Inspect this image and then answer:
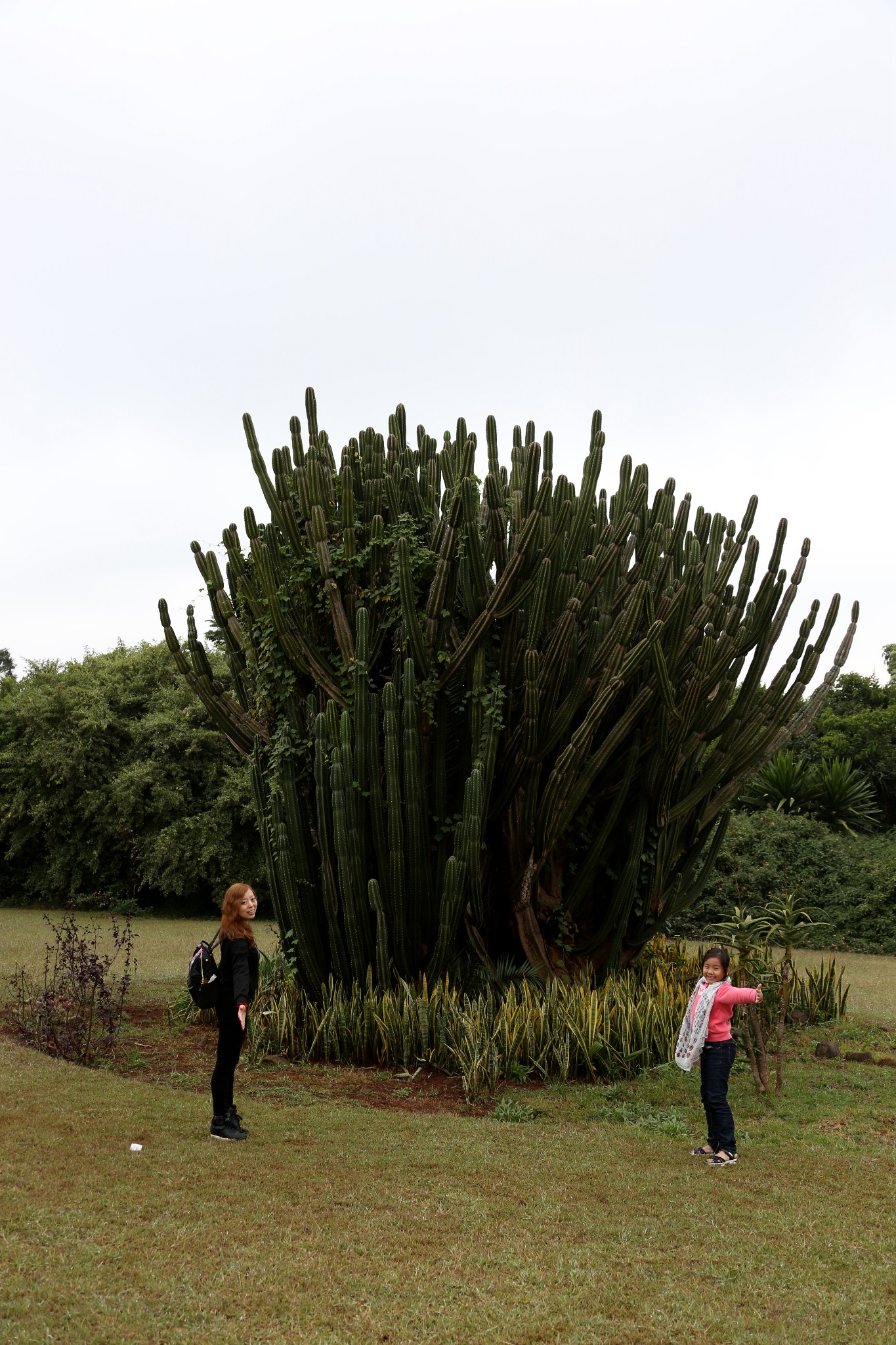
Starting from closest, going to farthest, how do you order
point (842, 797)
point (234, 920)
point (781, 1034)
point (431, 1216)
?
point (431, 1216) < point (234, 920) < point (781, 1034) < point (842, 797)

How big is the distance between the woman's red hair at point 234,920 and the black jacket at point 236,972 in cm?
3

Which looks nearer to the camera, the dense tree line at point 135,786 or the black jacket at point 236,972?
the black jacket at point 236,972

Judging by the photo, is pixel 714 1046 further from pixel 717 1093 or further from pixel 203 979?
pixel 203 979

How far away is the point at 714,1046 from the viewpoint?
17.6 ft

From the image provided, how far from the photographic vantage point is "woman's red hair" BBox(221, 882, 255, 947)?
17.9 ft

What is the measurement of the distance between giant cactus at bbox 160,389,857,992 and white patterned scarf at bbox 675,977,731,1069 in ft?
6.64

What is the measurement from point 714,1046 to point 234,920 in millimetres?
2610

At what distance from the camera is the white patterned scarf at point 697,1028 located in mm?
5352

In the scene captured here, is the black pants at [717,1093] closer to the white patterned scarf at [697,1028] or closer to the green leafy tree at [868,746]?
the white patterned scarf at [697,1028]

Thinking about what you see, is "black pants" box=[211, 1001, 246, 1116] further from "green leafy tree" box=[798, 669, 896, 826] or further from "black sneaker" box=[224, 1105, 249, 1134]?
"green leafy tree" box=[798, 669, 896, 826]

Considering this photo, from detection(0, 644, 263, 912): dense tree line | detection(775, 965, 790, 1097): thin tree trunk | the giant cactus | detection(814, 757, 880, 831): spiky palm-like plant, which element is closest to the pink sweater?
detection(775, 965, 790, 1097): thin tree trunk

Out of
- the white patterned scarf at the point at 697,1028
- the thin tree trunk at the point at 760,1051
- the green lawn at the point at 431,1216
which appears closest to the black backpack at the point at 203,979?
the green lawn at the point at 431,1216

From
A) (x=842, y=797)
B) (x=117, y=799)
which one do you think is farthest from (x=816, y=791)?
(x=117, y=799)

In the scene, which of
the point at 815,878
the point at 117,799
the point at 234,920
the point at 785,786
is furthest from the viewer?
the point at 117,799
